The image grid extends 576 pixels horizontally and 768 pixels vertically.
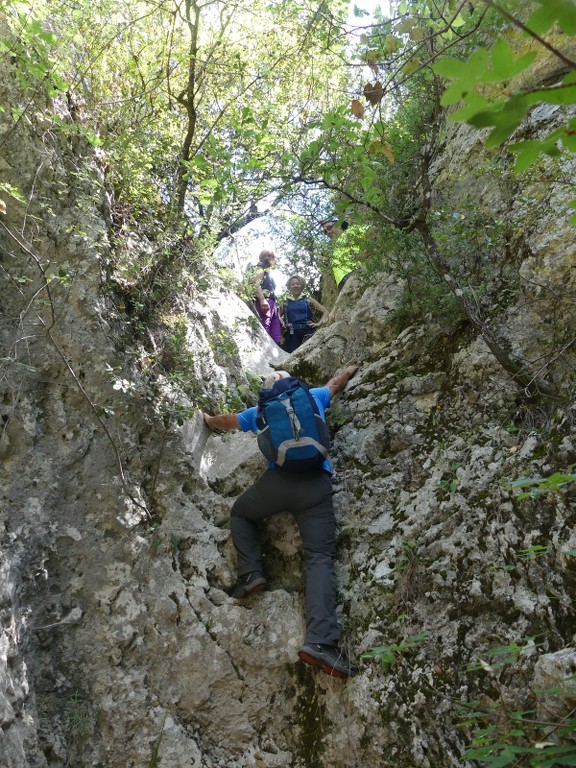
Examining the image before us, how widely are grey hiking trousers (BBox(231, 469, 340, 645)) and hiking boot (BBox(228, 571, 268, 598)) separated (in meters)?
0.05

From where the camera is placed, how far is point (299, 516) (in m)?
4.83

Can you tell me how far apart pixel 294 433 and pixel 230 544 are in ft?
3.93

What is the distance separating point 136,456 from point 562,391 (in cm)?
370

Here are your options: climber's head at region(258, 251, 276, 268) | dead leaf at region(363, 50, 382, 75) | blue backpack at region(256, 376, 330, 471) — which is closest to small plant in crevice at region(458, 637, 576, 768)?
blue backpack at region(256, 376, 330, 471)

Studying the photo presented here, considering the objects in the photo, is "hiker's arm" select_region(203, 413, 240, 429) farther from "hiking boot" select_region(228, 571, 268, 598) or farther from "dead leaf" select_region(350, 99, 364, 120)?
"dead leaf" select_region(350, 99, 364, 120)

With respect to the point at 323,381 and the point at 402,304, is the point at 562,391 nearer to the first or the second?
the point at 402,304

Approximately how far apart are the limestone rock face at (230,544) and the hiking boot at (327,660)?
0.10 metres

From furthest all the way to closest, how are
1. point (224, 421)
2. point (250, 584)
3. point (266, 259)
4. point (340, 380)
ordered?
point (266, 259) < point (340, 380) < point (224, 421) < point (250, 584)

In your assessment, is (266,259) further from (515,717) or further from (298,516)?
(515,717)

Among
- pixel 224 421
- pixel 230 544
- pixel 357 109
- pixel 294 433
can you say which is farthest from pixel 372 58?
pixel 230 544

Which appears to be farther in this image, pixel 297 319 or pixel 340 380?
pixel 297 319

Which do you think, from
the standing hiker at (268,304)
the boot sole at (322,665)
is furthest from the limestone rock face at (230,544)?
the standing hiker at (268,304)

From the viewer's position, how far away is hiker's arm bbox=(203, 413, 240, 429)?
5691mm

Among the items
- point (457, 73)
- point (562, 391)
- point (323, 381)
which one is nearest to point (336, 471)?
point (323, 381)
